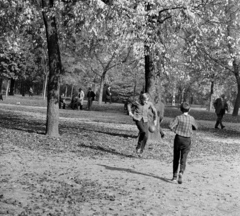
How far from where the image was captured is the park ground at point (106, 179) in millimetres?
6234

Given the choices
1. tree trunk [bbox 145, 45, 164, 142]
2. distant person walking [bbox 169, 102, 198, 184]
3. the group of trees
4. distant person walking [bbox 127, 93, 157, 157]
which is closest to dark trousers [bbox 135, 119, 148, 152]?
distant person walking [bbox 127, 93, 157, 157]

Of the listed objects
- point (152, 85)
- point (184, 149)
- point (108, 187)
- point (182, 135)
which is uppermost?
point (152, 85)

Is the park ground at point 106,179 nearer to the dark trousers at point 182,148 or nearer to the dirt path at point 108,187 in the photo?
the dirt path at point 108,187

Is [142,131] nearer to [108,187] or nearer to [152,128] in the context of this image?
[152,128]

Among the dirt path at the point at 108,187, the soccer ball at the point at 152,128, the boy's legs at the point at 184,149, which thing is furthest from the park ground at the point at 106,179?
the soccer ball at the point at 152,128

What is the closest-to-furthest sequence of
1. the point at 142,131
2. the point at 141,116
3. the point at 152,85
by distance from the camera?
the point at 142,131 < the point at 141,116 < the point at 152,85

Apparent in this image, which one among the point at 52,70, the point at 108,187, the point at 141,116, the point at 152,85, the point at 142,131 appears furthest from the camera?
the point at 152,85

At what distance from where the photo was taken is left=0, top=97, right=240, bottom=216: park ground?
623 centimetres

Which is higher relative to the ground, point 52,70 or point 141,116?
point 52,70

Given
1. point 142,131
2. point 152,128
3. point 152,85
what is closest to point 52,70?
point 152,85

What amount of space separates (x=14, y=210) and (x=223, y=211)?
3040 millimetres

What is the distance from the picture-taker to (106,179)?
26.8 feet

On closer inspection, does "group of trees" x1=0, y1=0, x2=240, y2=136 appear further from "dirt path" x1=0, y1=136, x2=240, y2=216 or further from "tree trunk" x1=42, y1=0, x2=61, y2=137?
"dirt path" x1=0, y1=136, x2=240, y2=216

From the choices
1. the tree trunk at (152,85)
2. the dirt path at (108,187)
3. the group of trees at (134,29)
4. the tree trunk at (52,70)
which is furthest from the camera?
the tree trunk at (152,85)
